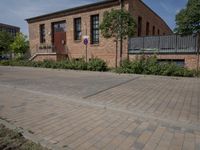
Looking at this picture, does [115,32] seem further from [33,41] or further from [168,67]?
[33,41]

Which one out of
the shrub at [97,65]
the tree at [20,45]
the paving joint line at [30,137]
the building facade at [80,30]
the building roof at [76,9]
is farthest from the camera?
the tree at [20,45]

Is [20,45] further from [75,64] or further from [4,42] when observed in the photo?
[75,64]

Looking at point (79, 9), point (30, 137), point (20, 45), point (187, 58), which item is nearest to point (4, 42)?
point (20, 45)

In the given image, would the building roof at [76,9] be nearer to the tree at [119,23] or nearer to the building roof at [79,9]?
the building roof at [79,9]

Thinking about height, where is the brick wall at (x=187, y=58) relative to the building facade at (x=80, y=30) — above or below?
below

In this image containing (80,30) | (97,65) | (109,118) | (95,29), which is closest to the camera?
(109,118)

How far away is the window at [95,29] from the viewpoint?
18.0m

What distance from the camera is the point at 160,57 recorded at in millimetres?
13844

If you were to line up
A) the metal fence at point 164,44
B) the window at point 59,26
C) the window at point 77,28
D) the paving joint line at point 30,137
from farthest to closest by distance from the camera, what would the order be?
the window at point 59,26, the window at point 77,28, the metal fence at point 164,44, the paving joint line at point 30,137

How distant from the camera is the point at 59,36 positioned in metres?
21.4

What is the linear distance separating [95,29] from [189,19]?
969 cm

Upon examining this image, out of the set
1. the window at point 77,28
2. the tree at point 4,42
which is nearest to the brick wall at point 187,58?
the window at point 77,28

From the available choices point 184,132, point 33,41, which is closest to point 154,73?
point 184,132

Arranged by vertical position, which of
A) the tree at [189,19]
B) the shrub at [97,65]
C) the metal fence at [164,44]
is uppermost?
the tree at [189,19]
